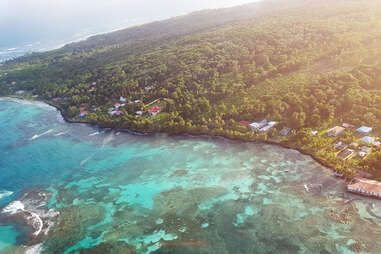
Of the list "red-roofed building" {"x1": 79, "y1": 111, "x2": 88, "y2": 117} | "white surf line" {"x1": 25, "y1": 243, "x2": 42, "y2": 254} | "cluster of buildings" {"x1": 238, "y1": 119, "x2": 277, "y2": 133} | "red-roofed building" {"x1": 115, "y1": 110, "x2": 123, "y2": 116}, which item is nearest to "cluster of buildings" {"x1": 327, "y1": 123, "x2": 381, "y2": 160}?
"cluster of buildings" {"x1": 238, "y1": 119, "x2": 277, "y2": 133}

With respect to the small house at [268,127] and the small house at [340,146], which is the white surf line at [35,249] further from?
the small house at [340,146]

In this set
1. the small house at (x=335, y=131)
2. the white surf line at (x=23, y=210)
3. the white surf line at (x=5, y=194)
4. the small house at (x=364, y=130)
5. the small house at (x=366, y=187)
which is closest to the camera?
the small house at (x=366, y=187)

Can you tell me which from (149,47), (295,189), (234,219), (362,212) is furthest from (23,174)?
(149,47)

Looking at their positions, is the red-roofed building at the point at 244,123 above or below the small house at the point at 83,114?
below

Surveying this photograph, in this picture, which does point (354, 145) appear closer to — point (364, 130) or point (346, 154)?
point (346, 154)

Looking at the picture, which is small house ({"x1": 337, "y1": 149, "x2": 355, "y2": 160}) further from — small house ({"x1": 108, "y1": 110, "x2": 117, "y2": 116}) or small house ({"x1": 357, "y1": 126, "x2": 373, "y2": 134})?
small house ({"x1": 108, "y1": 110, "x2": 117, "y2": 116})

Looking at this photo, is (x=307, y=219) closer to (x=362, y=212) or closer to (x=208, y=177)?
(x=362, y=212)

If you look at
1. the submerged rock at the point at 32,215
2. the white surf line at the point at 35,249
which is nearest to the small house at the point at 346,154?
the submerged rock at the point at 32,215
